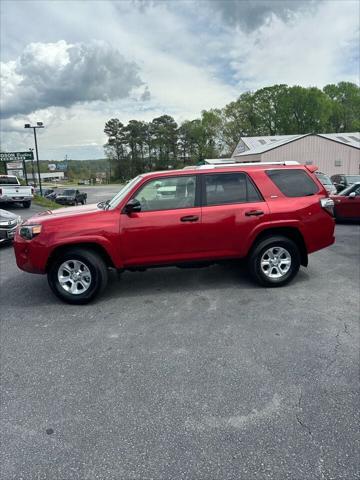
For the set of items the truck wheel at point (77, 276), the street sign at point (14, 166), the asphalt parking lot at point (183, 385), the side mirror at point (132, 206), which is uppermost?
the street sign at point (14, 166)

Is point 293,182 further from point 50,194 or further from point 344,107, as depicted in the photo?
point 344,107

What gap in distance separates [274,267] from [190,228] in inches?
58.2

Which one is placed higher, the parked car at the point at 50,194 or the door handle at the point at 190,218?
the parked car at the point at 50,194

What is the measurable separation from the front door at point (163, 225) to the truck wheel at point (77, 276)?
40 centimetres

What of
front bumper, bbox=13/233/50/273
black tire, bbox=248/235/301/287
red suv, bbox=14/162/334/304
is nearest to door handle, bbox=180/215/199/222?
red suv, bbox=14/162/334/304

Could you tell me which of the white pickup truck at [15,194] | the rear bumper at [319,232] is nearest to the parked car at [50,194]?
the white pickup truck at [15,194]

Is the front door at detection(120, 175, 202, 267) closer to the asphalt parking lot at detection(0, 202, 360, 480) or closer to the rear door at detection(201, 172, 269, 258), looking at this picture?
the rear door at detection(201, 172, 269, 258)

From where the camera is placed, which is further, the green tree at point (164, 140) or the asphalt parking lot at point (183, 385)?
the green tree at point (164, 140)

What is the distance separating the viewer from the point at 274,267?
4.93m

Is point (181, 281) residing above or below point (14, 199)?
below

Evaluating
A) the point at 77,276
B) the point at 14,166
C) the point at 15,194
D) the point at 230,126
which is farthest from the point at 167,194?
the point at 230,126

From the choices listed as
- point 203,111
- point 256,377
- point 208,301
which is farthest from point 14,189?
point 203,111

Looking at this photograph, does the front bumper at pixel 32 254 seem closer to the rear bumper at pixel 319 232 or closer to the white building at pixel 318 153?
the rear bumper at pixel 319 232

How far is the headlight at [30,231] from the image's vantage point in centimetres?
433
